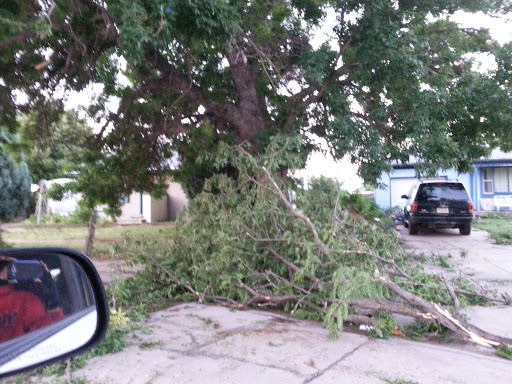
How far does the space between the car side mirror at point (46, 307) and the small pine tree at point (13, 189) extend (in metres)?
23.1

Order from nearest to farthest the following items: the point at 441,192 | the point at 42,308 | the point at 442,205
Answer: the point at 42,308, the point at 442,205, the point at 441,192

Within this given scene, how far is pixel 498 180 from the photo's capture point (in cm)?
2936

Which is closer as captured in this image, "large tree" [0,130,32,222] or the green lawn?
the green lawn

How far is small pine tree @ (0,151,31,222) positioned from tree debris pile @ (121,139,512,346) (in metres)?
19.1

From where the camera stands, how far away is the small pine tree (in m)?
25.0

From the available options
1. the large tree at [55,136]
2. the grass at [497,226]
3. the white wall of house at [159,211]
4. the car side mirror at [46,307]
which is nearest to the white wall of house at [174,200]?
the white wall of house at [159,211]

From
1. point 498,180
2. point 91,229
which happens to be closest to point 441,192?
point 91,229

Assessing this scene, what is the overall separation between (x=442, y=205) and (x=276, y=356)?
1331cm

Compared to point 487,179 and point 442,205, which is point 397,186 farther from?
point 442,205

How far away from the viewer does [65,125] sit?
12.9m

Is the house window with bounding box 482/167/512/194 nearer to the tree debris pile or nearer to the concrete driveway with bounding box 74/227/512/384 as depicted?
the tree debris pile

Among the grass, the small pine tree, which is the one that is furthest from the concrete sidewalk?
the small pine tree

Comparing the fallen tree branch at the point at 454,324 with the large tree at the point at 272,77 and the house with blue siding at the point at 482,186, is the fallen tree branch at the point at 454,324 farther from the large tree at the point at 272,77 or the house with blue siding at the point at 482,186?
the house with blue siding at the point at 482,186

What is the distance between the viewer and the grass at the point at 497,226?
15.5 meters
